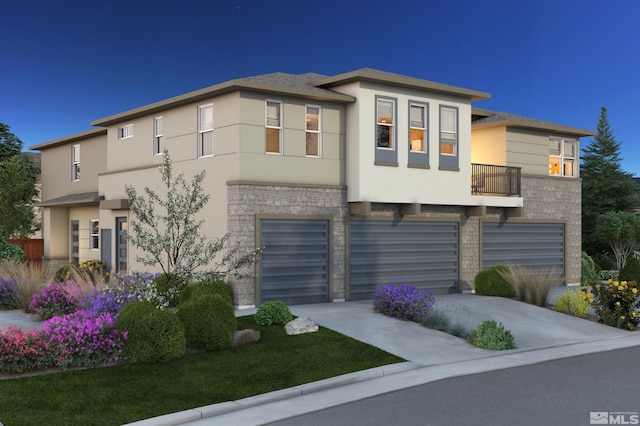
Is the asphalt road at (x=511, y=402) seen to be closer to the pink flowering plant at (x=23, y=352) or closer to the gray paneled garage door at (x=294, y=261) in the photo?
→ the pink flowering plant at (x=23, y=352)

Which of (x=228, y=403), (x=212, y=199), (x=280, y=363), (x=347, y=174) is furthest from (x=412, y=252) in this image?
(x=228, y=403)

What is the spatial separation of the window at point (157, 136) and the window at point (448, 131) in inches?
374

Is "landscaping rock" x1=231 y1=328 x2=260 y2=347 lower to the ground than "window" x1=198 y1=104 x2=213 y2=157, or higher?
lower

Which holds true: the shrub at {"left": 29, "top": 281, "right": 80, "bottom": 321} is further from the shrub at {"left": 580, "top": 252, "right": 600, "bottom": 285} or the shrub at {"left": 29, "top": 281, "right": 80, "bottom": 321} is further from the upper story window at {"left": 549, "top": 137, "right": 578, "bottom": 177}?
the shrub at {"left": 580, "top": 252, "right": 600, "bottom": 285}

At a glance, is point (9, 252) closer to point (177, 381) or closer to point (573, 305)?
point (177, 381)

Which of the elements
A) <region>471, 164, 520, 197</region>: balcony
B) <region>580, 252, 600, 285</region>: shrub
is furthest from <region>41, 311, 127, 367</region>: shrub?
<region>580, 252, 600, 285</region>: shrub

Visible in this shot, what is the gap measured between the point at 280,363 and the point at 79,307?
21.8 ft

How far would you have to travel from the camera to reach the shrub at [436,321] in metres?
16.6

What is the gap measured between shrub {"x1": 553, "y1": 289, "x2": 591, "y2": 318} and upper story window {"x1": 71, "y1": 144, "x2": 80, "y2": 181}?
2132 centimetres

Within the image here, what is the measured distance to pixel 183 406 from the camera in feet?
33.6

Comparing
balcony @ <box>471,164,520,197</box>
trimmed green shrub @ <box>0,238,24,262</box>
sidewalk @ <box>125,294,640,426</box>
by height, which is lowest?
sidewalk @ <box>125,294,640,426</box>

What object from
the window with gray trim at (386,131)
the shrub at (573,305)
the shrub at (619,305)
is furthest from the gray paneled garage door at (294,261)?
the shrub at (619,305)

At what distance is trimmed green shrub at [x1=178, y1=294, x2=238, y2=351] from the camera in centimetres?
1377

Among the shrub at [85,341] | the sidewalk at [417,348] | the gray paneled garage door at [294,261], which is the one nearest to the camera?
the sidewalk at [417,348]
